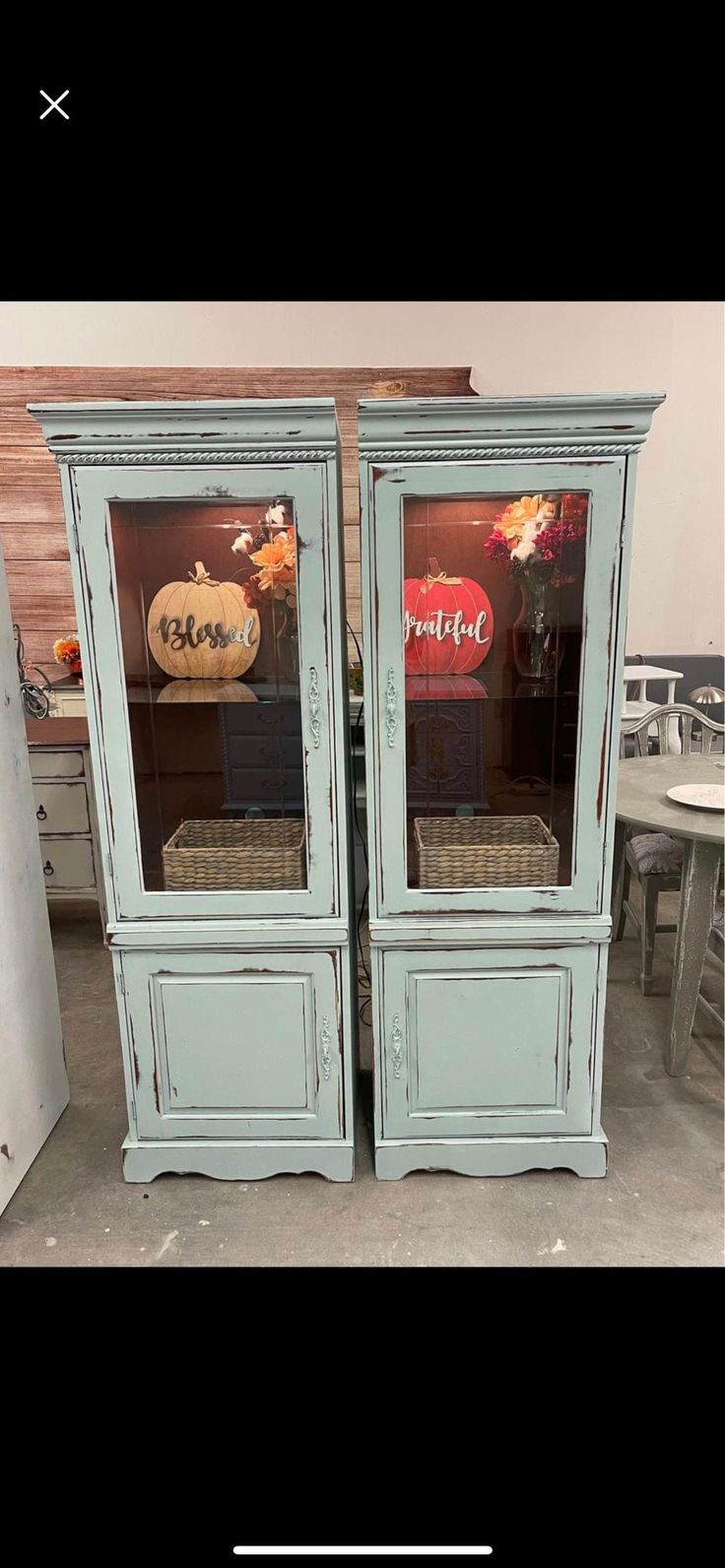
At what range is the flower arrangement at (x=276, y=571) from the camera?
6.11ft

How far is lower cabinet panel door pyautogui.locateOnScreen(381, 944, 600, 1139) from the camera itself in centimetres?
207

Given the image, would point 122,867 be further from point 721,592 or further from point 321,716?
point 721,592

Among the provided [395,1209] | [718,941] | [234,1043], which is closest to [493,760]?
[234,1043]

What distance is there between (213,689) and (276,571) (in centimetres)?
33

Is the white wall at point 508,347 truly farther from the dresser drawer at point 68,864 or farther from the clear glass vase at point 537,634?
the clear glass vase at point 537,634

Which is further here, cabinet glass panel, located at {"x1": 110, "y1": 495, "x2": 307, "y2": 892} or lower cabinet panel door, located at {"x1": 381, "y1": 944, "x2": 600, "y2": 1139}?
lower cabinet panel door, located at {"x1": 381, "y1": 944, "x2": 600, "y2": 1139}

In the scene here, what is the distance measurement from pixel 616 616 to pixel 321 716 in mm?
707

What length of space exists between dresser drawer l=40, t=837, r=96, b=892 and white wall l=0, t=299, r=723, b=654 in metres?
2.27

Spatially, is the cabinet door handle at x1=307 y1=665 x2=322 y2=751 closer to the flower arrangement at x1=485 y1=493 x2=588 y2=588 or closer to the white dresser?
the flower arrangement at x1=485 y1=493 x2=588 y2=588

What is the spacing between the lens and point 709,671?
14.6 ft

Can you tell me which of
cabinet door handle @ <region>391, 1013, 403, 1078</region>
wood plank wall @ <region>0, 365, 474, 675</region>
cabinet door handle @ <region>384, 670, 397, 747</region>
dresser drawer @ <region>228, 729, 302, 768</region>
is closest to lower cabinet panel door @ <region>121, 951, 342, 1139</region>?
cabinet door handle @ <region>391, 1013, 403, 1078</region>

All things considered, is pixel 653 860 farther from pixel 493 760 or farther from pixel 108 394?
pixel 108 394

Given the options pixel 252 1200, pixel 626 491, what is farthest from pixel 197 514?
pixel 252 1200

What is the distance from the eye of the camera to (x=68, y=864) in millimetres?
3598
